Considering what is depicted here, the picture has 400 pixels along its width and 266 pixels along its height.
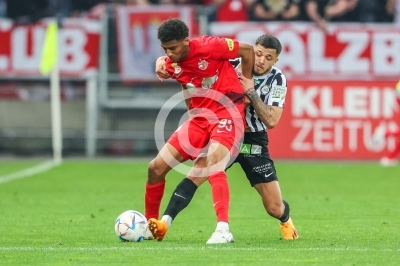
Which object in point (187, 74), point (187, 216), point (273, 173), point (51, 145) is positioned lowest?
point (51, 145)

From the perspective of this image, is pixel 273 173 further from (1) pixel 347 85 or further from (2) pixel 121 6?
(2) pixel 121 6

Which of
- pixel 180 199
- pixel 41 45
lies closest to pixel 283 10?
pixel 41 45

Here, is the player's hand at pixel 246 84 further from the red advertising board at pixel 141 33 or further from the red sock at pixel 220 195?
the red advertising board at pixel 141 33

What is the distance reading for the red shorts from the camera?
8703mm

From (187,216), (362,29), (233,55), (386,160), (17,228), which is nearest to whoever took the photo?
(233,55)

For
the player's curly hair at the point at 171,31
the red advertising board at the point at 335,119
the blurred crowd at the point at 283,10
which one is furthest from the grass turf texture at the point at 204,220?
the blurred crowd at the point at 283,10

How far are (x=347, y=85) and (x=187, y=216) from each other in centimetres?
913

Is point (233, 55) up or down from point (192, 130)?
up

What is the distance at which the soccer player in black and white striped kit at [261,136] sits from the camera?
28.9 feet

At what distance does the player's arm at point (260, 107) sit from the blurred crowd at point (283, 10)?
39.9 ft

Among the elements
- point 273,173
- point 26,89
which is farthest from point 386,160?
point 273,173

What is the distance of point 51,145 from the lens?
21.4m

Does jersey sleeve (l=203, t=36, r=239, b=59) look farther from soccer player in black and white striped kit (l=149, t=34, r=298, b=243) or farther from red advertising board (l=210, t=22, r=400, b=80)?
red advertising board (l=210, t=22, r=400, b=80)

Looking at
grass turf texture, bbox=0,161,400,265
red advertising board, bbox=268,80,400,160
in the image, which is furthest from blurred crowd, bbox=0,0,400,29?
grass turf texture, bbox=0,161,400,265
